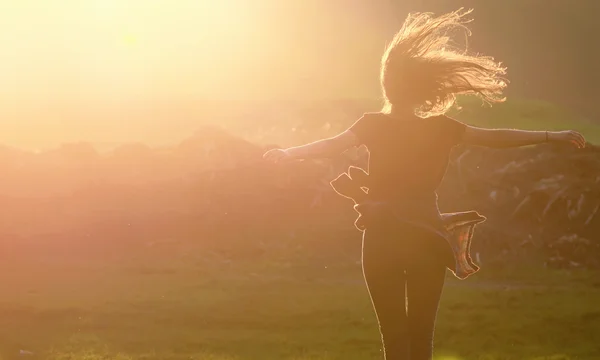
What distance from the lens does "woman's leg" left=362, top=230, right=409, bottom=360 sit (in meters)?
4.66

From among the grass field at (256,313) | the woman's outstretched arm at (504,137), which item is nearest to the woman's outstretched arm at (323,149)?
the woman's outstretched arm at (504,137)

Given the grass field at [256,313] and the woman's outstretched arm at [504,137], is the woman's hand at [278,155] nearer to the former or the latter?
the woman's outstretched arm at [504,137]

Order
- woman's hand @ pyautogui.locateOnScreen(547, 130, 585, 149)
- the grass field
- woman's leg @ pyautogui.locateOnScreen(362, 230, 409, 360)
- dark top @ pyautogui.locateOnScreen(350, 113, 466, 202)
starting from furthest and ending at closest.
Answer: the grass field < woman's hand @ pyautogui.locateOnScreen(547, 130, 585, 149) < dark top @ pyautogui.locateOnScreen(350, 113, 466, 202) < woman's leg @ pyautogui.locateOnScreen(362, 230, 409, 360)

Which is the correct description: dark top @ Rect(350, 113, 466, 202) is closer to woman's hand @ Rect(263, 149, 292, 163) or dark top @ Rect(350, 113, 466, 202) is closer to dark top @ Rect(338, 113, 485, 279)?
dark top @ Rect(338, 113, 485, 279)

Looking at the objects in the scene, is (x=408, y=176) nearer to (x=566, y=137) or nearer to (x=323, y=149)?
(x=323, y=149)

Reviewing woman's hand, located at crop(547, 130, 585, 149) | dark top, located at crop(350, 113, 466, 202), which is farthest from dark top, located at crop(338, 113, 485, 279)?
woman's hand, located at crop(547, 130, 585, 149)

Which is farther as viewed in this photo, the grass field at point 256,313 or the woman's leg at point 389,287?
the grass field at point 256,313

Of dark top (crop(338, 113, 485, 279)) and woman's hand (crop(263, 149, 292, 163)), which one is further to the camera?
woman's hand (crop(263, 149, 292, 163))

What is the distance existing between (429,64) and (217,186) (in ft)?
92.4

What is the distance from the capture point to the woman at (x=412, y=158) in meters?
4.68

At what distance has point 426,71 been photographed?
4844 mm

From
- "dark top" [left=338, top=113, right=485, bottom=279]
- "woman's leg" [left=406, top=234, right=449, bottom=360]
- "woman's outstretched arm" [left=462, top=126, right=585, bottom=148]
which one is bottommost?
"woman's leg" [left=406, top=234, right=449, bottom=360]

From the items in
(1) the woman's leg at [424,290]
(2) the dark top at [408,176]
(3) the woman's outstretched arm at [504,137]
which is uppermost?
(3) the woman's outstretched arm at [504,137]

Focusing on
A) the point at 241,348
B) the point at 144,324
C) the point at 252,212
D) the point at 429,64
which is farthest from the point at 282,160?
the point at 252,212
